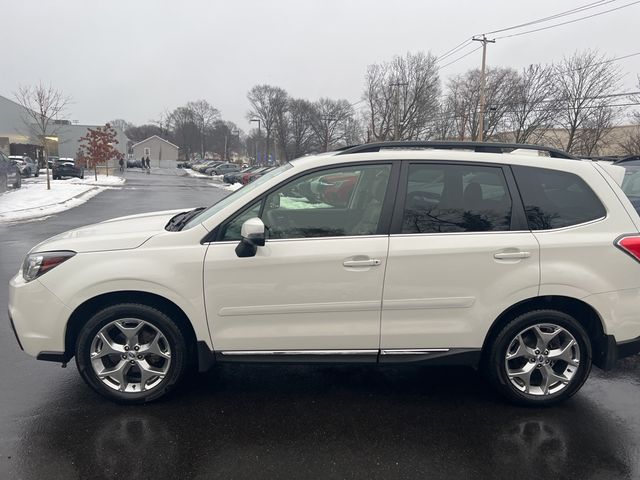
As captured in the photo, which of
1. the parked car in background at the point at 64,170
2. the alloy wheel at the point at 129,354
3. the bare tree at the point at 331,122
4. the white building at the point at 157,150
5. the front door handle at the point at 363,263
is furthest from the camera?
the white building at the point at 157,150

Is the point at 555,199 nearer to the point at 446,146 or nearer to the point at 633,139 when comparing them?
the point at 446,146

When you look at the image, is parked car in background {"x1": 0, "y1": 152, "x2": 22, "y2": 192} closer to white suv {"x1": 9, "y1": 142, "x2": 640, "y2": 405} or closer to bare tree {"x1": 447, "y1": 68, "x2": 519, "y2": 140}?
white suv {"x1": 9, "y1": 142, "x2": 640, "y2": 405}

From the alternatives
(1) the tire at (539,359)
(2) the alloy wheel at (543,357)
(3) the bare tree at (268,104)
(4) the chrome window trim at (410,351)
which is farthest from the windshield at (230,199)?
(3) the bare tree at (268,104)

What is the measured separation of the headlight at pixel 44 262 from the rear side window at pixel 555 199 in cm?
323

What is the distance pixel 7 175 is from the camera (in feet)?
65.9

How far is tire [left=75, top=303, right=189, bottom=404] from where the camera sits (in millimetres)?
3303

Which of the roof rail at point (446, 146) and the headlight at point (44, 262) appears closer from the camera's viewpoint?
the headlight at point (44, 262)

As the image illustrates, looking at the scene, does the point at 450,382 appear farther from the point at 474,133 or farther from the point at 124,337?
the point at 474,133

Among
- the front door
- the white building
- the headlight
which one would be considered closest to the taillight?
the front door

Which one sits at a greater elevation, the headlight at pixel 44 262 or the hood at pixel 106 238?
the hood at pixel 106 238

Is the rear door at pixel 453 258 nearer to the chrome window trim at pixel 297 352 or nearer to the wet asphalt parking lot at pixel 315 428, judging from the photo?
the chrome window trim at pixel 297 352

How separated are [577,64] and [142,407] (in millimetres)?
38598

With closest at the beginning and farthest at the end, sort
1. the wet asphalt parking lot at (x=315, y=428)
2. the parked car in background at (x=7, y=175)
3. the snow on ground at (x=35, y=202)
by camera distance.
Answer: the wet asphalt parking lot at (x=315, y=428)
the snow on ground at (x=35, y=202)
the parked car in background at (x=7, y=175)

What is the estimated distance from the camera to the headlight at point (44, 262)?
3.32 m
